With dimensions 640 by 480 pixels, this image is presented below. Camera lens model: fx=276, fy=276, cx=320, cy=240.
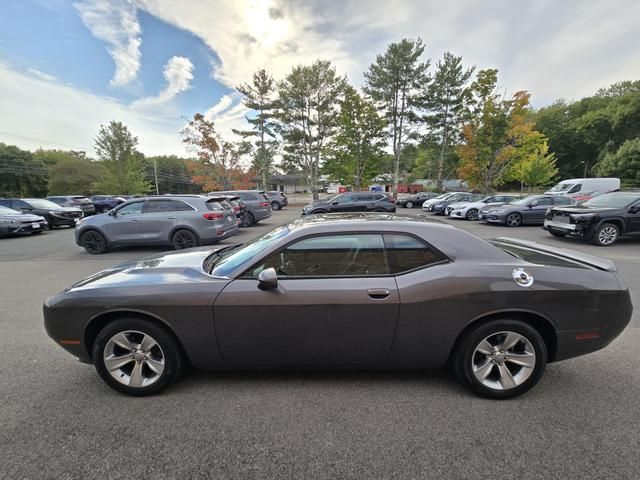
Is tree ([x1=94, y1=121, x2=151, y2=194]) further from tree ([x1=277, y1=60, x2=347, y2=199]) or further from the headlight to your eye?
the headlight

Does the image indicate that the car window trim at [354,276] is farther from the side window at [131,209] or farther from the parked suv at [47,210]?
the parked suv at [47,210]

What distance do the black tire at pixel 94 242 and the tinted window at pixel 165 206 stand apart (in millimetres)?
1490

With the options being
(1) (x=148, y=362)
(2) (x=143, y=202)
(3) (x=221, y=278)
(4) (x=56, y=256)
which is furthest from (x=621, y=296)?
(4) (x=56, y=256)

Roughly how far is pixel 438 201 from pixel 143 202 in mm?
18007

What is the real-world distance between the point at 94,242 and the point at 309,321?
861cm

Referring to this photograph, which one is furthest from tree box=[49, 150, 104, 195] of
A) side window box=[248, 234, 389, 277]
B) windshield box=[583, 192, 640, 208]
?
windshield box=[583, 192, 640, 208]

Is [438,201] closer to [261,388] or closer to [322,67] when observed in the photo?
[322,67]

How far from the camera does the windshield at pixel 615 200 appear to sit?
8102 millimetres

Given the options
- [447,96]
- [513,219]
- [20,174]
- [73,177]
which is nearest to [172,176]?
[73,177]

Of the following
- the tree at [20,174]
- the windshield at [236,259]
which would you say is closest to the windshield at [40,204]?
the windshield at [236,259]

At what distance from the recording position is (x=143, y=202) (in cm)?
802

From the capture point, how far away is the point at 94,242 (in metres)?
7.91

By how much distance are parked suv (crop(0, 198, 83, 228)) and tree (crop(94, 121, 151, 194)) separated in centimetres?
2374

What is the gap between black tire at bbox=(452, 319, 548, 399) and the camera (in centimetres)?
221
